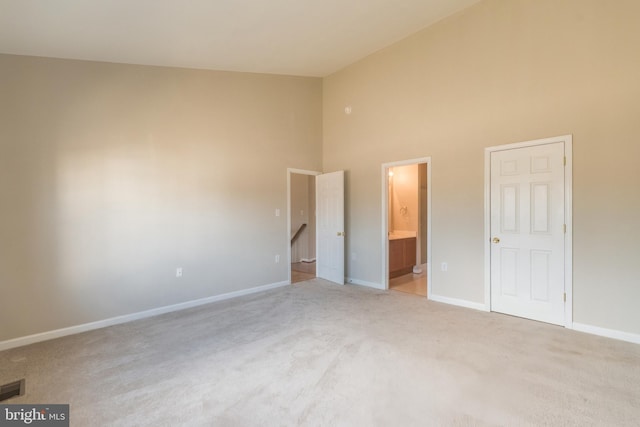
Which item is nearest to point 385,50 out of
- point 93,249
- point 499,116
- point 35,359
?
point 499,116

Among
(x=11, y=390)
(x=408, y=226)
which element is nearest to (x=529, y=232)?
(x=408, y=226)

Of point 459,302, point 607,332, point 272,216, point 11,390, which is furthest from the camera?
point 272,216

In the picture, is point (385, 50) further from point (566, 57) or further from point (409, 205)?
point (409, 205)

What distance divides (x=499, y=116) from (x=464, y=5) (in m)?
1.49

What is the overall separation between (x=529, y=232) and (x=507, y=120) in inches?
52.8

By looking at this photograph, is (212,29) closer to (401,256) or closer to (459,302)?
(459,302)

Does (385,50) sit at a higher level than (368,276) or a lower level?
higher

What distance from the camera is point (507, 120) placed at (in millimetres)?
3572

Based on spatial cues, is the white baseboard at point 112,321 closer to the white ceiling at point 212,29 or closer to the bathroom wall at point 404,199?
the white ceiling at point 212,29

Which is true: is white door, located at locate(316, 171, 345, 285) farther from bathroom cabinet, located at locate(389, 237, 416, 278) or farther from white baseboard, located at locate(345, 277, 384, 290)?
bathroom cabinet, located at locate(389, 237, 416, 278)

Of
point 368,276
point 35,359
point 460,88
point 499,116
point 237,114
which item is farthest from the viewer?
point 368,276

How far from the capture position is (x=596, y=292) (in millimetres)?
3055

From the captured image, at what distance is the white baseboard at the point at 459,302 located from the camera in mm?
3844

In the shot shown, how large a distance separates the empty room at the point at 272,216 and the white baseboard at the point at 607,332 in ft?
0.08
